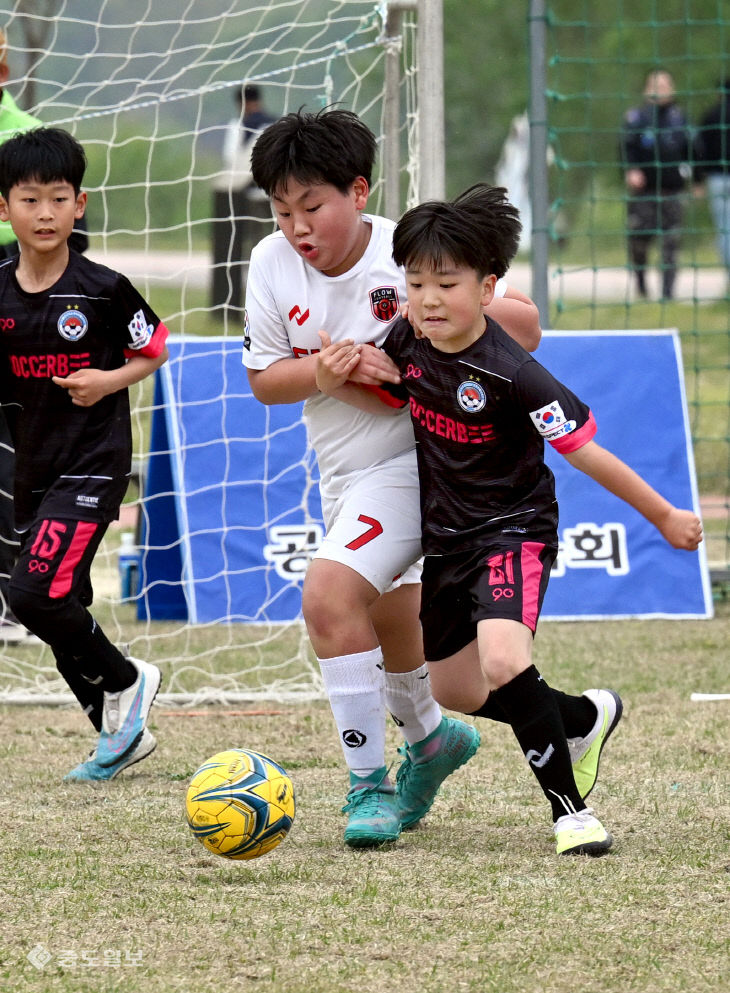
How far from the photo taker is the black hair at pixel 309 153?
365 cm

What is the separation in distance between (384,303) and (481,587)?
783 mm

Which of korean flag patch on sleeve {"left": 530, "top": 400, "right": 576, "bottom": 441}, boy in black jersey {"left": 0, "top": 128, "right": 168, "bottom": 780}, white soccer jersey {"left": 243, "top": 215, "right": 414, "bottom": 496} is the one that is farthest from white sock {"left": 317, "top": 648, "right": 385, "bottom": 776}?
boy in black jersey {"left": 0, "top": 128, "right": 168, "bottom": 780}

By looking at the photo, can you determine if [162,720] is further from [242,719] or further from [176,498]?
[176,498]

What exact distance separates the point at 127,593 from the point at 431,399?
3.97m

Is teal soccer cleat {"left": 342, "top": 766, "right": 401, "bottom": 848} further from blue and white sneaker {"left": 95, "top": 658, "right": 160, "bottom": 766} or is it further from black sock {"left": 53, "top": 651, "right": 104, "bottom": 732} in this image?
black sock {"left": 53, "top": 651, "right": 104, "bottom": 732}

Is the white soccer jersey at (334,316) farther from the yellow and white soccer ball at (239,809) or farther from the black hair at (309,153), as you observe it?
the yellow and white soccer ball at (239,809)

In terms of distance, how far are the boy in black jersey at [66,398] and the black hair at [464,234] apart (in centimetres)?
115

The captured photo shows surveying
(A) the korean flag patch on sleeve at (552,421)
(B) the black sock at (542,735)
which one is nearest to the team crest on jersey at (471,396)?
(A) the korean flag patch on sleeve at (552,421)

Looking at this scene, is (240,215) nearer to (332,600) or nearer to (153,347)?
(153,347)

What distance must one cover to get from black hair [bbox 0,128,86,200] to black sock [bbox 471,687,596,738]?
1934 mm

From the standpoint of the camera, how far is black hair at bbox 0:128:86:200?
4316mm

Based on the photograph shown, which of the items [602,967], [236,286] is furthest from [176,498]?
[236,286]

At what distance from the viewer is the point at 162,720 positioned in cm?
539

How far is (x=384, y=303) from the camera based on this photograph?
386cm
